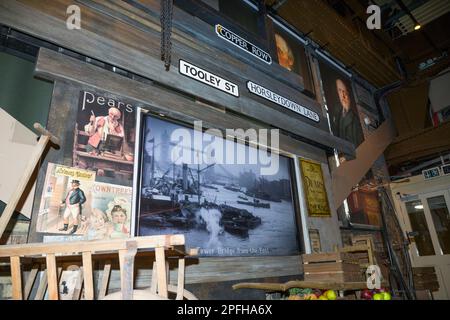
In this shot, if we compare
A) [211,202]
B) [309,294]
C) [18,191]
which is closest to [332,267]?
[309,294]

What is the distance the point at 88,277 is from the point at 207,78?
2.47 metres

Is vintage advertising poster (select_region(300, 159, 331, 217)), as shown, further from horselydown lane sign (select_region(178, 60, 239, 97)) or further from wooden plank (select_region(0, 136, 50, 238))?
wooden plank (select_region(0, 136, 50, 238))

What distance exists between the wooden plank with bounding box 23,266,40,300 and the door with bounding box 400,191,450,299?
7763mm

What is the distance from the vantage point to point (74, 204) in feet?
6.64

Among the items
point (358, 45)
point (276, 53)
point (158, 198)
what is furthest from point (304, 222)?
point (358, 45)

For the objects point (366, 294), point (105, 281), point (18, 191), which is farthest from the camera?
point (366, 294)

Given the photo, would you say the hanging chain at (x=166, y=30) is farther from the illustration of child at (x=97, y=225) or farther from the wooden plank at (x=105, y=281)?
the wooden plank at (x=105, y=281)

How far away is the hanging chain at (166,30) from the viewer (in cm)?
289

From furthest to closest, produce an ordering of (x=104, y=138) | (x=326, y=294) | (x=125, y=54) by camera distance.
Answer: (x=125, y=54) < (x=326, y=294) < (x=104, y=138)

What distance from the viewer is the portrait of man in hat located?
1.98 m

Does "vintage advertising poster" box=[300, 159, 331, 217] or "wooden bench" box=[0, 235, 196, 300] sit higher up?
"vintage advertising poster" box=[300, 159, 331, 217]

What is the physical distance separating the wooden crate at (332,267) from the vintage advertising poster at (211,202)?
0.35 metres

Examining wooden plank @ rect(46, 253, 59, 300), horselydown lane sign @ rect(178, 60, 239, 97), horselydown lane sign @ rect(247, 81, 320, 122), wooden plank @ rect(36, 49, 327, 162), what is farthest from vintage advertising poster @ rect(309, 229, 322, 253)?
wooden plank @ rect(46, 253, 59, 300)

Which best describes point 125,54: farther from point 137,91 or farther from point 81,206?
point 81,206
